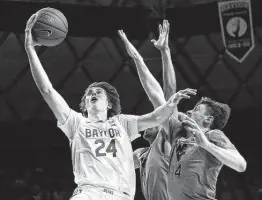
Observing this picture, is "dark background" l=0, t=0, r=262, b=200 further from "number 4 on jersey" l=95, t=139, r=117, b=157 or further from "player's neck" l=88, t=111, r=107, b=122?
"number 4 on jersey" l=95, t=139, r=117, b=157

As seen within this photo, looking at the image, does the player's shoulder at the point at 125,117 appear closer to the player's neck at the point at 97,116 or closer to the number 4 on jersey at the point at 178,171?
the player's neck at the point at 97,116

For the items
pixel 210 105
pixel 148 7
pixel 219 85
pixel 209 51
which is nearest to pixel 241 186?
pixel 219 85

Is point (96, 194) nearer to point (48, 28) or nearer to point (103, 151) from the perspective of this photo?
point (103, 151)

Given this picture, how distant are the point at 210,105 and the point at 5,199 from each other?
5.22m

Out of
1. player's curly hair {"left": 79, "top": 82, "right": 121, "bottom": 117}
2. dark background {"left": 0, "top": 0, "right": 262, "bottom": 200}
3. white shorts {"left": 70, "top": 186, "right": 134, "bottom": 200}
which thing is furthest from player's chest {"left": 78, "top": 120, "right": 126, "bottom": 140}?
dark background {"left": 0, "top": 0, "right": 262, "bottom": 200}

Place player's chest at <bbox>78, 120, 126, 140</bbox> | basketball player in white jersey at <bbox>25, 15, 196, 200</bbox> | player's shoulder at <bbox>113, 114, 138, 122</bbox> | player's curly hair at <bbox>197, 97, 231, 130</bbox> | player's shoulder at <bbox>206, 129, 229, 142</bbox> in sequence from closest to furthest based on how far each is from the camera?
basketball player in white jersey at <bbox>25, 15, 196, 200</bbox>
player's chest at <bbox>78, 120, 126, 140</bbox>
player's shoulder at <bbox>113, 114, 138, 122</bbox>
player's shoulder at <bbox>206, 129, 229, 142</bbox>
player's curly hair at <bbox>197, 97, 231, 130</bbox>

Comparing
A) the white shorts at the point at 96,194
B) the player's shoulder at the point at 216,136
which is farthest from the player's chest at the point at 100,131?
the player's shoulder at the point at 216,136

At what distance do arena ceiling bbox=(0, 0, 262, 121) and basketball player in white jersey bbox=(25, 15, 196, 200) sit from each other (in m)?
5.40

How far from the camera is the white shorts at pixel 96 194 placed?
468 cm

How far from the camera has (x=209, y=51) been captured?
439 inches

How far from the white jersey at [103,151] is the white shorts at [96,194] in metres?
0.03

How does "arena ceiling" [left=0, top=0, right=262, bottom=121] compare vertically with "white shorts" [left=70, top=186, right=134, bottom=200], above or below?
above

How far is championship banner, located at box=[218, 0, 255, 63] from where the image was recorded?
34.4ft

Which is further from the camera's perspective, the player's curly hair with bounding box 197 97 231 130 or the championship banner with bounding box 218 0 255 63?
the championship banner with bounding box 218 0 255 63
